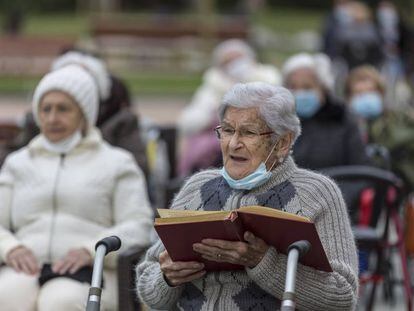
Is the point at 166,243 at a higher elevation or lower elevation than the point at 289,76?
lower

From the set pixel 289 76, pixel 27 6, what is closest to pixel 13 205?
pixel 289 76

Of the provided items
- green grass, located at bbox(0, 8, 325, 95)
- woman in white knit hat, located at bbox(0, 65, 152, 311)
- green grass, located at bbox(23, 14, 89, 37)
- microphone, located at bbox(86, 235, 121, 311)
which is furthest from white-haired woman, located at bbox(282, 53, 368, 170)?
green grass, located at bbox(23, 14, 89, 37)

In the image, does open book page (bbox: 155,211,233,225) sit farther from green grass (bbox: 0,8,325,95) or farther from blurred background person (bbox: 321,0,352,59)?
green grass (bbox: 0,8,325,95)

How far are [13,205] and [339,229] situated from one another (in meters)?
A: 2.00

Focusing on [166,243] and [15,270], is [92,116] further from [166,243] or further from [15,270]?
[166,243]

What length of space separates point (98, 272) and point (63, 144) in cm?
166

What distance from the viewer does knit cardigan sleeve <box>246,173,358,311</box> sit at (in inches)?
190

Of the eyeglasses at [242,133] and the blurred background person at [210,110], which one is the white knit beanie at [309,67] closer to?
the blurred background person at [210,110]

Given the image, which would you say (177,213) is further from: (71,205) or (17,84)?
(17,84)

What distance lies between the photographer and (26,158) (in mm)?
6477

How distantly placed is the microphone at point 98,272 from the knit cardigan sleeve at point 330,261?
56cm

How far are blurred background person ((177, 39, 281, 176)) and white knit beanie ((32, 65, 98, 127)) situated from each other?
5.30ft

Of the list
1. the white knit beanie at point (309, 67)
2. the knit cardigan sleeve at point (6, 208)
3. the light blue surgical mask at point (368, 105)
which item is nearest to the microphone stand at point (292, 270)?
the knit cardigan sleeve at point (6, 208)

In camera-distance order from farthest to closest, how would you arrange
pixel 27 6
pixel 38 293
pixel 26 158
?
pixel 27 6, pixel 26 158, pixel 38 293
